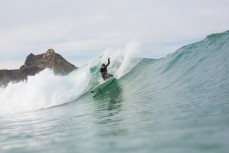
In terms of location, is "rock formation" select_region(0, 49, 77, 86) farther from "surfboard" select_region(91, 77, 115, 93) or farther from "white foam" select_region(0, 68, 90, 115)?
"surfboard" select_region(91, 77, 115, 93)

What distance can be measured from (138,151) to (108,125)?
328 centimetres

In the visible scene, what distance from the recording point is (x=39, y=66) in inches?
2746

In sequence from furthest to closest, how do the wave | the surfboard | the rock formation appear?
the rock formation
the surfboard
the wave

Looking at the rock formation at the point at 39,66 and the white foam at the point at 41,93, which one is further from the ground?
the rock formation at the point at 39,66

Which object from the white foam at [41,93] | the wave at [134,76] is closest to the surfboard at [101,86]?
the wave at [134,76]

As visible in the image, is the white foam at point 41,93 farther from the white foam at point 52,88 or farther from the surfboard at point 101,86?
the surfboard at point 101,86

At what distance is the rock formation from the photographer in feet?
217

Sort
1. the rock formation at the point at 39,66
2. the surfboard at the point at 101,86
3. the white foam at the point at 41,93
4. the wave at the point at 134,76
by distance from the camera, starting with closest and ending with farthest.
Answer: the wave at the point at 134,76 → the surfboard at the point at 101,86 → the white foam at the point at 41,93 → the rock formation at the point at 39,66

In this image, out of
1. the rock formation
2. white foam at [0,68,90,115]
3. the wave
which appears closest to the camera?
Answer: the wave

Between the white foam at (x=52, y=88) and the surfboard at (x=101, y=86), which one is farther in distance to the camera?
the white foam at (x=52, y=88)

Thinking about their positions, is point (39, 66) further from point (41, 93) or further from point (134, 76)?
point (134, 76)

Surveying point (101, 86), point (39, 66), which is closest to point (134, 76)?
point (101, 86)

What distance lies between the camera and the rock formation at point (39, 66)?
66188mm

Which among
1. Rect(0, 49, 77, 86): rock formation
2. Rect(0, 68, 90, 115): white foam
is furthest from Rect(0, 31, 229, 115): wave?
Rect(0, 49, 77, 86): rock formation
